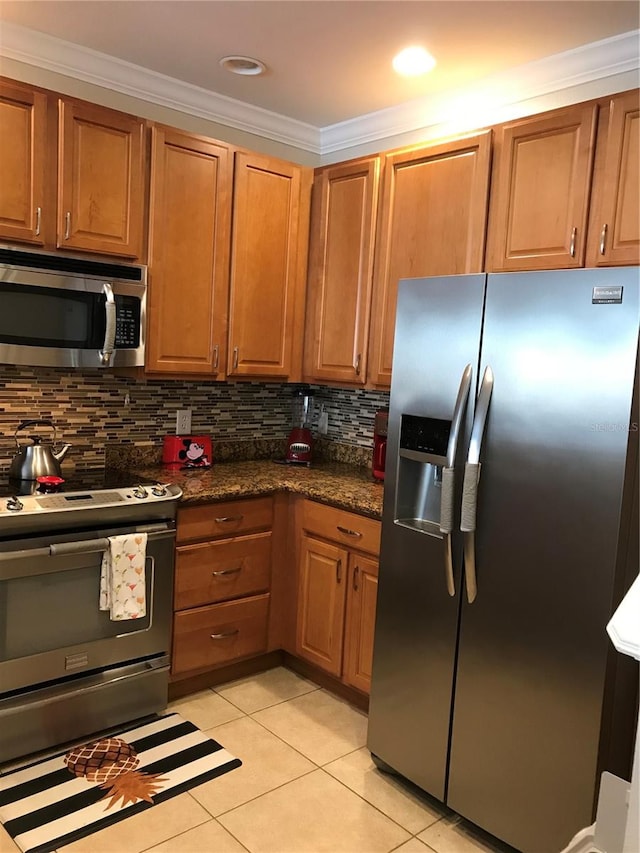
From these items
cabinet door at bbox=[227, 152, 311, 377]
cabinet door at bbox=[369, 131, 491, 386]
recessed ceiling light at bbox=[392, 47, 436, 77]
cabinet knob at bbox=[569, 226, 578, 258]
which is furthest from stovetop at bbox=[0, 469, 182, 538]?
recessed ceiling light at bbox=[392, 47, 436, 77]

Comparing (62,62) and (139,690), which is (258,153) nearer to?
(62,62)

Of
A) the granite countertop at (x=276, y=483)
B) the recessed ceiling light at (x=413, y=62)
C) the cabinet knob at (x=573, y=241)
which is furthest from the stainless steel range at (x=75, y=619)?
the recessed ceiling light at (x=413, y=62)

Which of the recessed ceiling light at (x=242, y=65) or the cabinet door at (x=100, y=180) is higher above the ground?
the recessed ceiling light at (x=242, y=65)

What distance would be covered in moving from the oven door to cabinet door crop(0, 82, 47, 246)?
111cm

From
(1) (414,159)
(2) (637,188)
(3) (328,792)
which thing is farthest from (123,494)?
(2) (637,188)

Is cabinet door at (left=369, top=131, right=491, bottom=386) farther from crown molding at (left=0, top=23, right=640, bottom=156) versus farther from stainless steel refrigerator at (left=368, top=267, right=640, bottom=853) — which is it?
stainless steel refrigerator at (left=368, top=267, right=640, bottom=853)

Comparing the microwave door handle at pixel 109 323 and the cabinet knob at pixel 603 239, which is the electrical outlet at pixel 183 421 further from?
the cabinet knob at pixel 603 239

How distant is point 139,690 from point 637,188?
2477 mm

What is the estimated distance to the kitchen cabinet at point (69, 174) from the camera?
2.41m

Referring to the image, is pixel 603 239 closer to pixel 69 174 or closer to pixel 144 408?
pixel 69 174

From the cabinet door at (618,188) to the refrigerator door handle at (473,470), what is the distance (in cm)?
62

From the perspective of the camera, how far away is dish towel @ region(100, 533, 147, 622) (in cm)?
248

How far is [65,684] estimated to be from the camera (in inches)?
96.9

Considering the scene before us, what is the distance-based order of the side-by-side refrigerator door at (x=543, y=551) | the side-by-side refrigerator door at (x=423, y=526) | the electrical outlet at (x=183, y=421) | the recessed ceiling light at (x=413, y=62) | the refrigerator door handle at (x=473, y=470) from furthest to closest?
the electrical outlet at (x=183, y=421) → the recessed ceiling light at (x=413, y=62) → the side-by-side refrigerator door at (x=423, y=526) → the refrigerator door handle at (x=473, y=470) → the side-by-side refrigerator door at (x=543, y=551)
